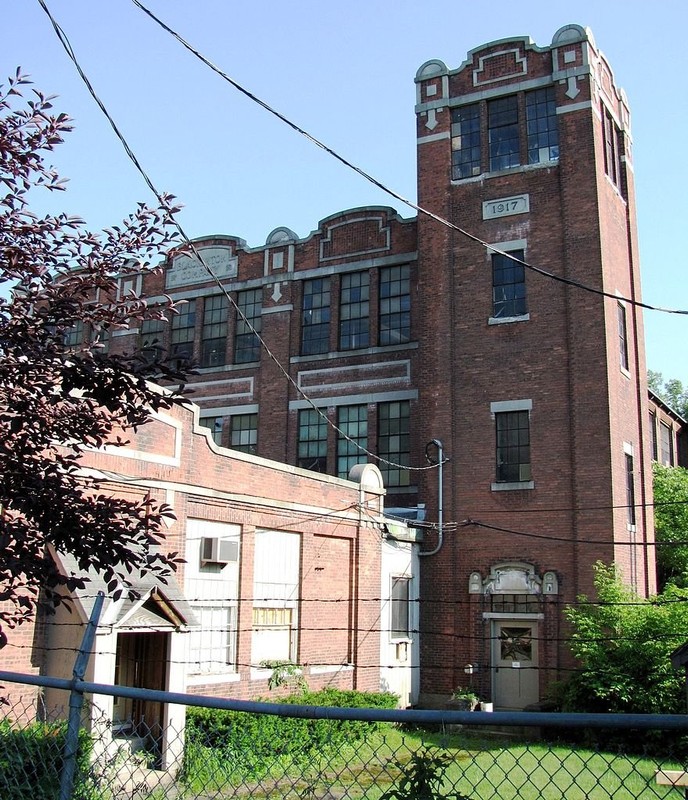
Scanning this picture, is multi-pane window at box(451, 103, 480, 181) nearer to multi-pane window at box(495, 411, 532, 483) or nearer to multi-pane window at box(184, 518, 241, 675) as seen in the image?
multi-pane window at box(495, 411, 532, 483)

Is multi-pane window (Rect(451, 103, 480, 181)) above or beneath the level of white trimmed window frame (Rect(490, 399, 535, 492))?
above

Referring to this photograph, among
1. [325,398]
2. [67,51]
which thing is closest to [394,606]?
[325,398]

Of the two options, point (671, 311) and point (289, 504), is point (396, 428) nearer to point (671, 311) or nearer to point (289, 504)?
point (289, 504)

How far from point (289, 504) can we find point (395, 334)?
953 centimetres

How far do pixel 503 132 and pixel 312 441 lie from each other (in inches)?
460

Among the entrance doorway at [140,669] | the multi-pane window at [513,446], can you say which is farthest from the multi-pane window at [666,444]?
the entrance doorway at [140,669]

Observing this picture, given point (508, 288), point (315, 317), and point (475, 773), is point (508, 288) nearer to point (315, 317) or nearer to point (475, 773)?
point (315, 317)

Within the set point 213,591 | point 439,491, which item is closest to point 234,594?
point 213,591

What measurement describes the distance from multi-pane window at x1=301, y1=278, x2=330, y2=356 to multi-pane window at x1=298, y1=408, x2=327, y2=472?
89.1 inches

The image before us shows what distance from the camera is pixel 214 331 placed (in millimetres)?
32594

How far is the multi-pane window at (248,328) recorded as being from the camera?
31.6m

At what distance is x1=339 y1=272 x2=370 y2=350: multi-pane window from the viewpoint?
97.2 feet

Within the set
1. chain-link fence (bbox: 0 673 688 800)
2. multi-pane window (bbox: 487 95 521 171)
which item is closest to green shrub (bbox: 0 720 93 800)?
chain-link fence (bbox: 0 673 688 800)

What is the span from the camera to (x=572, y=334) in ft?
83.3
